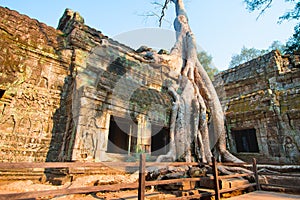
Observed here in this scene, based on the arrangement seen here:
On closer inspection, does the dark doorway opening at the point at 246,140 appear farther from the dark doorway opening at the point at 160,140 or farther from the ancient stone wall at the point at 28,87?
the ancient stone wall at the point at 28,87

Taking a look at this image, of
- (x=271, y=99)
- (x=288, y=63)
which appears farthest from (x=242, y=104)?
(x=288, y=63)

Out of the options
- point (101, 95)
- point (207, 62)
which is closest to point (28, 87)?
point (101, 95)

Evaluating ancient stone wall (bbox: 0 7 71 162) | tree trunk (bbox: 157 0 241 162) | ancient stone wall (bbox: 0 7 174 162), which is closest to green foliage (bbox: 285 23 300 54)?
tree trunk (bbox: 157 0 241 162)

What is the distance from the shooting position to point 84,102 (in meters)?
4.45

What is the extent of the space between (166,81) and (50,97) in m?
5.15

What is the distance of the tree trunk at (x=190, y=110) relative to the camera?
5707mm

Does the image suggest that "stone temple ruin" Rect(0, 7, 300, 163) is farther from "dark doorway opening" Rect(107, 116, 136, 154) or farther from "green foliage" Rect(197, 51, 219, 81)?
"green foliage" Rect(197, 51, 219, 81)

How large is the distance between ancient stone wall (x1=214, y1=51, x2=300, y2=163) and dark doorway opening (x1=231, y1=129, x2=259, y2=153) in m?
0.05

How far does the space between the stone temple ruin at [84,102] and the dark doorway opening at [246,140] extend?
151mm

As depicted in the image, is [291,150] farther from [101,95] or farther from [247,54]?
[247,54]

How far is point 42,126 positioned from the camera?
15.3ft

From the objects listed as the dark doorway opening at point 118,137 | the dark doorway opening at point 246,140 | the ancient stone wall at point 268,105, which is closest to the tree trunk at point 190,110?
the dark doorway opening at point 118,137

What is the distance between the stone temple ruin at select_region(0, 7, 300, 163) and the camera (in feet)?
14.1

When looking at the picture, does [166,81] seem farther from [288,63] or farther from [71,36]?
[288,63]
